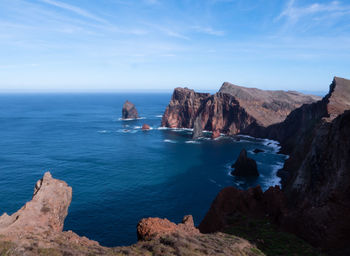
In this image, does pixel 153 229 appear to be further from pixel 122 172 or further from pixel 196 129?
pixel 196 129

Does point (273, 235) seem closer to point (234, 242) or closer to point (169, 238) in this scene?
point (234, 242)

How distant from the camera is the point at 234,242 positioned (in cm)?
2544

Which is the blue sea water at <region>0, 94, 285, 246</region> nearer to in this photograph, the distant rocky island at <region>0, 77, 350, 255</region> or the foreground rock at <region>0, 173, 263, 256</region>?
the distant rocky island at <region>0, 77, 350, 255</region>

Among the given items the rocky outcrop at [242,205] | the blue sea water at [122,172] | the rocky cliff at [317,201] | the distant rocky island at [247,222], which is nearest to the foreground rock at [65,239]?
the distant rocky island at [247,222]

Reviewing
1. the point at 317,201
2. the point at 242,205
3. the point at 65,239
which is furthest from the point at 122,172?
the point at 317,201

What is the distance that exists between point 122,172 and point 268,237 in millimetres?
56430

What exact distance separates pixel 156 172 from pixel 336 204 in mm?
56398

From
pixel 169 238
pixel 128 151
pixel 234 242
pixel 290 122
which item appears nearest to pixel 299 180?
pixel 234 242

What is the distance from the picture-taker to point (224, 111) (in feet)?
506

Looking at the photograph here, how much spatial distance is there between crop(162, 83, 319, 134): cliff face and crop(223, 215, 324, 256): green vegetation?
357 feet

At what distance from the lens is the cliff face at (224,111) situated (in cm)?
14490

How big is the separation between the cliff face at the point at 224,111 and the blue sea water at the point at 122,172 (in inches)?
610

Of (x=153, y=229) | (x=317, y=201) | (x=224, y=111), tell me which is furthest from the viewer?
(x=224, y=111)

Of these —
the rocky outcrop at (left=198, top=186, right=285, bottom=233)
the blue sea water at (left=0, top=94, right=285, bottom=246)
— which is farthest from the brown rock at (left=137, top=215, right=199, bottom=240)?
the blue sea water at (left=0, top=94, right=285, bottom=246)
